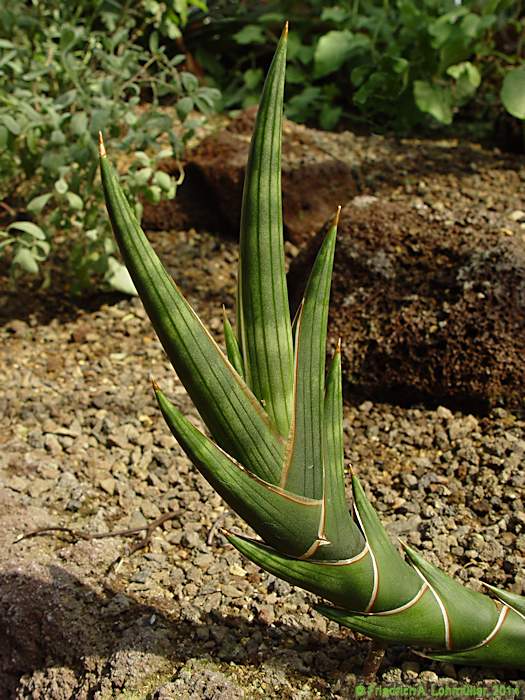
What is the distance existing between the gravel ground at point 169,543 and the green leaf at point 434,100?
5.42ft

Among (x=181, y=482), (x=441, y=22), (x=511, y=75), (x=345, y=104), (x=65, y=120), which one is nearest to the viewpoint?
(x=181, y=482)

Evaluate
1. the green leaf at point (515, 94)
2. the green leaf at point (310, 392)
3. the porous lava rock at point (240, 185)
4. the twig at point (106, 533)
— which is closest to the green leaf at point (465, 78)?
the green leaf at point (515, 94)

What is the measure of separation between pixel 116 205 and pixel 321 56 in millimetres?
2928

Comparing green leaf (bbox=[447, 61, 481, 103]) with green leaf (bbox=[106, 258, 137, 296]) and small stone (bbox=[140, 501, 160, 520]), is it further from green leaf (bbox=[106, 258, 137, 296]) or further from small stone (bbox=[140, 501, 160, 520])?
small stone (bbox=[140, 501, 160, 520])

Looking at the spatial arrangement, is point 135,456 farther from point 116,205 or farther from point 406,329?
point 116,205

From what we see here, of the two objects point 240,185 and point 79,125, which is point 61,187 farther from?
point 240,185

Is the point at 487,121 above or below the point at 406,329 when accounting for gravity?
above

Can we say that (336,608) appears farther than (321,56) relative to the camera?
No

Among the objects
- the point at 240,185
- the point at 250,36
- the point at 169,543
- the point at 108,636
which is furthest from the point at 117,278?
the point at 250,36

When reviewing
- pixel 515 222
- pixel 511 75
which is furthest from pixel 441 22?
pixel 515 222

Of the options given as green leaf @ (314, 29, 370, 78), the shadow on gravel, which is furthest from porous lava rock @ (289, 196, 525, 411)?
green leaf @ (314, 29, 370, 78)

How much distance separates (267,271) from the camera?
1042mm

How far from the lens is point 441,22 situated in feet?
10.6

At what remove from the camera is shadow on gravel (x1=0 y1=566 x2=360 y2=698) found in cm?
139
